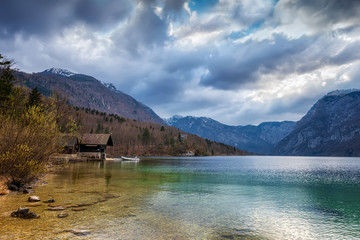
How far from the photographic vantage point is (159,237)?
1084 cm

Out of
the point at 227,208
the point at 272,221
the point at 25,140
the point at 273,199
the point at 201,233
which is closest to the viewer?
the point at 201,233

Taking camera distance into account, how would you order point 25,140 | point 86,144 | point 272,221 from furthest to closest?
point 86,144, point 25,140, point 272,221

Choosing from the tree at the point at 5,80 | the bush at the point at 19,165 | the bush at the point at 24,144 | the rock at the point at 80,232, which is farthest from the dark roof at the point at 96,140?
the rock at the point at 80,232

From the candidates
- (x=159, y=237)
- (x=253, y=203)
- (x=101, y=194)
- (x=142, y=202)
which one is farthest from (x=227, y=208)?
(x=101, y=194)

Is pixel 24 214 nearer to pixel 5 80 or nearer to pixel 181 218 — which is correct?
pixel 181 218

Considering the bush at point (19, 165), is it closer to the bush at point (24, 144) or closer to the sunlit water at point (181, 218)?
the bush at point (24, 144)

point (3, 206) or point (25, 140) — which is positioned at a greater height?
point (25, 140)

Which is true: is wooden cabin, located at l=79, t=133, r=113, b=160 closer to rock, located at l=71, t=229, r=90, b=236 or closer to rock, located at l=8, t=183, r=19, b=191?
rock, located at l=8, t=183, r=19, b=191

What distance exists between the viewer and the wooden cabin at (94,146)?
271 ft

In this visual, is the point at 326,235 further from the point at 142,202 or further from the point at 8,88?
the point at 8,88

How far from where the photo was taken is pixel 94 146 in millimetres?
85250

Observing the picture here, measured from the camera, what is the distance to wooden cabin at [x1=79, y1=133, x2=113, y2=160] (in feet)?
271

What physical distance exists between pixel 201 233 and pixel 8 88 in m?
32.3

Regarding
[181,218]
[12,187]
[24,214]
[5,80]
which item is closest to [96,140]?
[5,80]
